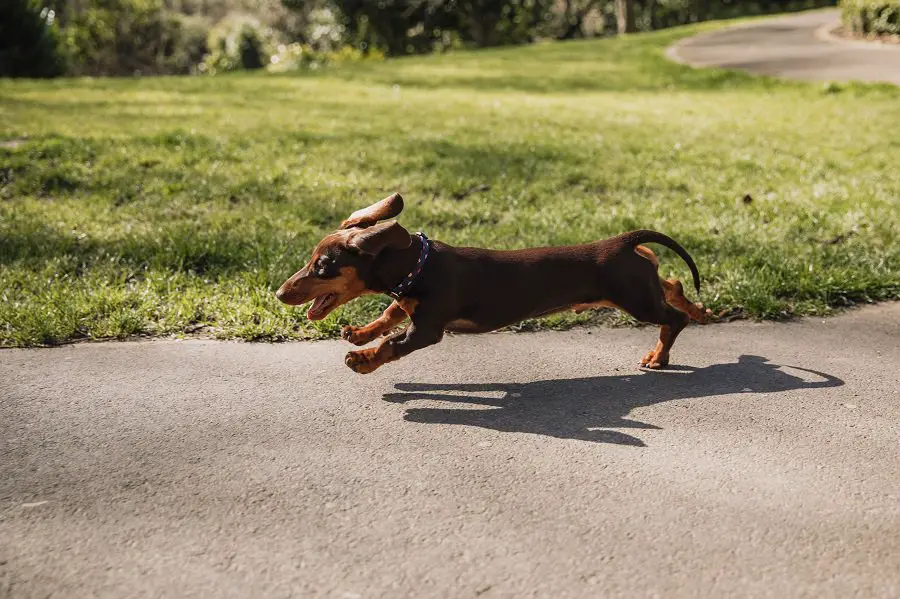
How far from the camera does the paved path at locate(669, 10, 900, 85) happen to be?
15.6 metres

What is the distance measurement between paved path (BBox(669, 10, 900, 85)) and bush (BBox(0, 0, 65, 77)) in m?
13.1

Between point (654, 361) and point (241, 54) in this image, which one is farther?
point (241, 54)

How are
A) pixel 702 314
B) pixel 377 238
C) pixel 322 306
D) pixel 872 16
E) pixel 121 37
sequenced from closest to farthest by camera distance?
pixel 377 238 < pixel 322 306 < pixel 702 314 < pixel 872 16 < pixel 121 37

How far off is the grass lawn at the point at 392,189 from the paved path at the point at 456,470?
2.05 ft

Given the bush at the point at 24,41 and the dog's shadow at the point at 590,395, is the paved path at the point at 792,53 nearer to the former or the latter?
the dog's shadow at the point at 590,395

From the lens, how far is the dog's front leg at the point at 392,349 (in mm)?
3734

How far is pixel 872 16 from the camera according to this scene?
65.1ft

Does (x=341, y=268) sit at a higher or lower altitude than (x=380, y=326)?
higher

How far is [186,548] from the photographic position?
2.79 m

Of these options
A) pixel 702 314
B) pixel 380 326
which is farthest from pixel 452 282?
pixel 702 314

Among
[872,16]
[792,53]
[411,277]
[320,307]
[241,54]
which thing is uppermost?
[241,54]

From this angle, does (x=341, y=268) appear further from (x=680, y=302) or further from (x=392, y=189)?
(x=392, y=189)

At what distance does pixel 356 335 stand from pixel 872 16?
19.5 metres

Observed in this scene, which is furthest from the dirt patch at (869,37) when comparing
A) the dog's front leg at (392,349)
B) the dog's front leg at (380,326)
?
the dog's front leg at (392,349)
